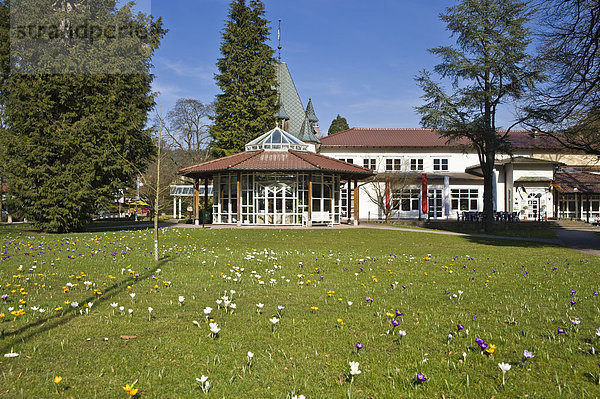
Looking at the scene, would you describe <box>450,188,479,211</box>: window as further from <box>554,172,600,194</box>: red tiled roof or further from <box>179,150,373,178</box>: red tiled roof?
<box>179,150,373,178</box>: red tiled roof

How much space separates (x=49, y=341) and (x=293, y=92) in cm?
4940

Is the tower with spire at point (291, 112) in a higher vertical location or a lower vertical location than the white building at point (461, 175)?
higher

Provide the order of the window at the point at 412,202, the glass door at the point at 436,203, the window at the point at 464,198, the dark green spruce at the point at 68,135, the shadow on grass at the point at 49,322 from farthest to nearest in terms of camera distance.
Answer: the window at the point at 464,198, the window at the point at 412,202, the glass door at the point at 436,203, the dark green spruce at the point at 68,135, the shadow on grass at the point at 49,322

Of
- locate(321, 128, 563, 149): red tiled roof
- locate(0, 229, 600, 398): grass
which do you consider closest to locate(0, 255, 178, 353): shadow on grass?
locate(0, 229, 600, 398): grass

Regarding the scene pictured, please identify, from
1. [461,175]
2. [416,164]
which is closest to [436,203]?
[461,175]

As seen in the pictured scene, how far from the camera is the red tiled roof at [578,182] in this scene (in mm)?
41812

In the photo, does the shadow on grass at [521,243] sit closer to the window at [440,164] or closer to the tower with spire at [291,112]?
the window at [440,164]

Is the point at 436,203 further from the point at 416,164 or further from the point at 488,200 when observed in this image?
the point at 488,200

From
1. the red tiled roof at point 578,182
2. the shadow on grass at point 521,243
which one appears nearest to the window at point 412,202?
the red tiled roof at point 578,182

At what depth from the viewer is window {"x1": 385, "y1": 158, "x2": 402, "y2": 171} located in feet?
155

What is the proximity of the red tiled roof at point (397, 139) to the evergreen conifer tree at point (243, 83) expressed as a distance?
9045mm

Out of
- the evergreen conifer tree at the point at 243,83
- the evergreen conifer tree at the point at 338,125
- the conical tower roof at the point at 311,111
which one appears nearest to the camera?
the evergreen conifer tree at the point at 243,83

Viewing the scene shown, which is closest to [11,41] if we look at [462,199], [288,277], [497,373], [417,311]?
[288,277]

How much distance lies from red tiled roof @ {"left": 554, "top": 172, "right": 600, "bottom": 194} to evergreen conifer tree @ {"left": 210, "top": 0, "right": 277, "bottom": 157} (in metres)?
30.0
